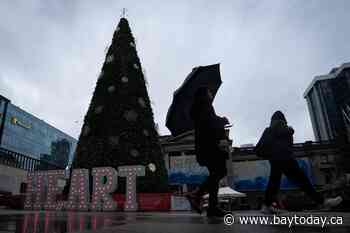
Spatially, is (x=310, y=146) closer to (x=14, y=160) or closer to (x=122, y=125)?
(x=122, y=125)

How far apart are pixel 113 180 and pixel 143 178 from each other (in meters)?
2.48

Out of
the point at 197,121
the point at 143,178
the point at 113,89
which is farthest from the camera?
the point at 113,89

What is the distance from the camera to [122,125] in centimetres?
1647

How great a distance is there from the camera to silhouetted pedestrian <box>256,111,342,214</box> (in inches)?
196

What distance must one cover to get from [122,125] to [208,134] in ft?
40.7

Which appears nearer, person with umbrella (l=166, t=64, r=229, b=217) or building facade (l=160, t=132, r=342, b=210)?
person with umbrella (l=166, t=64, r=229, b=217)

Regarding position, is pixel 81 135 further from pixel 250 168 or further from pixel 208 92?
pixel 250 168

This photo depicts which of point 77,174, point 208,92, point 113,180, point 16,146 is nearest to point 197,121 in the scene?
point 208,92

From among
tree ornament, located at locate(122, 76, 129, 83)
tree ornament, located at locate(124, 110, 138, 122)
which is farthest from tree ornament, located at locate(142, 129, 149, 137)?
tree ornament, located at locate(122, 76, 129, 83)

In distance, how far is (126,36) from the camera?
773 inches

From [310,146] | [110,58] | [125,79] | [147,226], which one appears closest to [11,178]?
[110,58]

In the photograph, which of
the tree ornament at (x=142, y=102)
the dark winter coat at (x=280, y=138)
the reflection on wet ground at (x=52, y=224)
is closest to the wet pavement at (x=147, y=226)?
the reflection on wet ground at (x=52, y=224)

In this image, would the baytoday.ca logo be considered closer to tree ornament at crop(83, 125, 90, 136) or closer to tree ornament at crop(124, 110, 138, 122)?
tree ornament at crop(124, 110, 138, 122)

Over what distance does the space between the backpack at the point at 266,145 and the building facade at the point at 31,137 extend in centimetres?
5442
